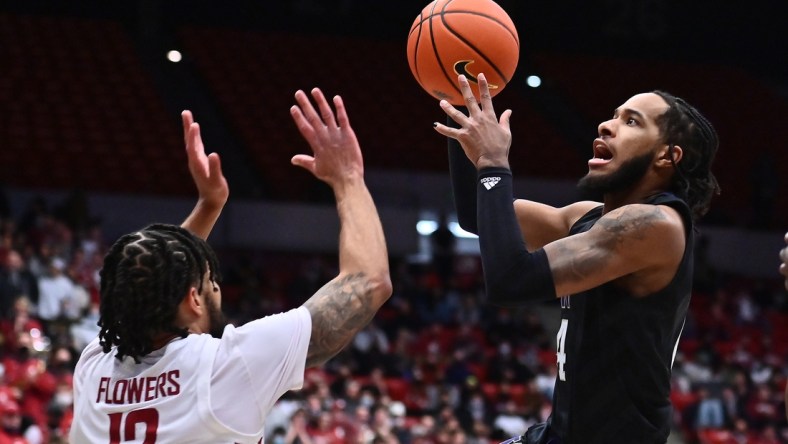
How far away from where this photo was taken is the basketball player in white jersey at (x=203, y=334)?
8.74 feet

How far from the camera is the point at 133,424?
2.68 meters

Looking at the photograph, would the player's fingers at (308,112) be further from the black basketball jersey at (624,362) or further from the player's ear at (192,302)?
the black basketball jersey at (624,362)

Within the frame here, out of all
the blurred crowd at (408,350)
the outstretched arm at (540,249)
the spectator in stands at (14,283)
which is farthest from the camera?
the spectator in stands at (14,283)

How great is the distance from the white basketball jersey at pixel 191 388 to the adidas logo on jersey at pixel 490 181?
0.67 meters

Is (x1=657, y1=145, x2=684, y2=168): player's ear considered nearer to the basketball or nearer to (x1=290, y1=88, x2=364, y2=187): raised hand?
the basketball

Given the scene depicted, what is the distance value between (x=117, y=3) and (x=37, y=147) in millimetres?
5036

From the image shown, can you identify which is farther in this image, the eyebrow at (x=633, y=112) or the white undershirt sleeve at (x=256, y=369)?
the eyebrow at (x=633, y=112)

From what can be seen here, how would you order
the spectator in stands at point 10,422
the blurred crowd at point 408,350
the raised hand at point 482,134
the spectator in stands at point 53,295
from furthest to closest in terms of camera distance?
the spectator in stands at point 53,295
the blurred crowd at point 408,350
the spectator in stands at point 10,422
the raised hand at point 482,134

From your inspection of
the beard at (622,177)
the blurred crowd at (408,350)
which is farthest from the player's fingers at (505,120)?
the blurred crowd at (408,350)

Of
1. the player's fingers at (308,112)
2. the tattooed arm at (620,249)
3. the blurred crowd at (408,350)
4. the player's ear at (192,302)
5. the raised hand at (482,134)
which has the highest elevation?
the player's fingers at (308,112)

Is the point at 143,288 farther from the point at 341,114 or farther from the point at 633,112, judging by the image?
the point at 633,112

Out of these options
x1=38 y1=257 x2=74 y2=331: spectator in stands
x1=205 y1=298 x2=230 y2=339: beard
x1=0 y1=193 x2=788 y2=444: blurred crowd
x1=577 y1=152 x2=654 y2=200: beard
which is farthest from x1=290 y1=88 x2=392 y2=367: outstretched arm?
x1=38 y1=257 x2=74 y2=331: spectator in stands

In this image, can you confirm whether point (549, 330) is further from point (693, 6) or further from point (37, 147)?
point (693, 6)

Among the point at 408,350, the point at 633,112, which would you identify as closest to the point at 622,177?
the point at 633,112
